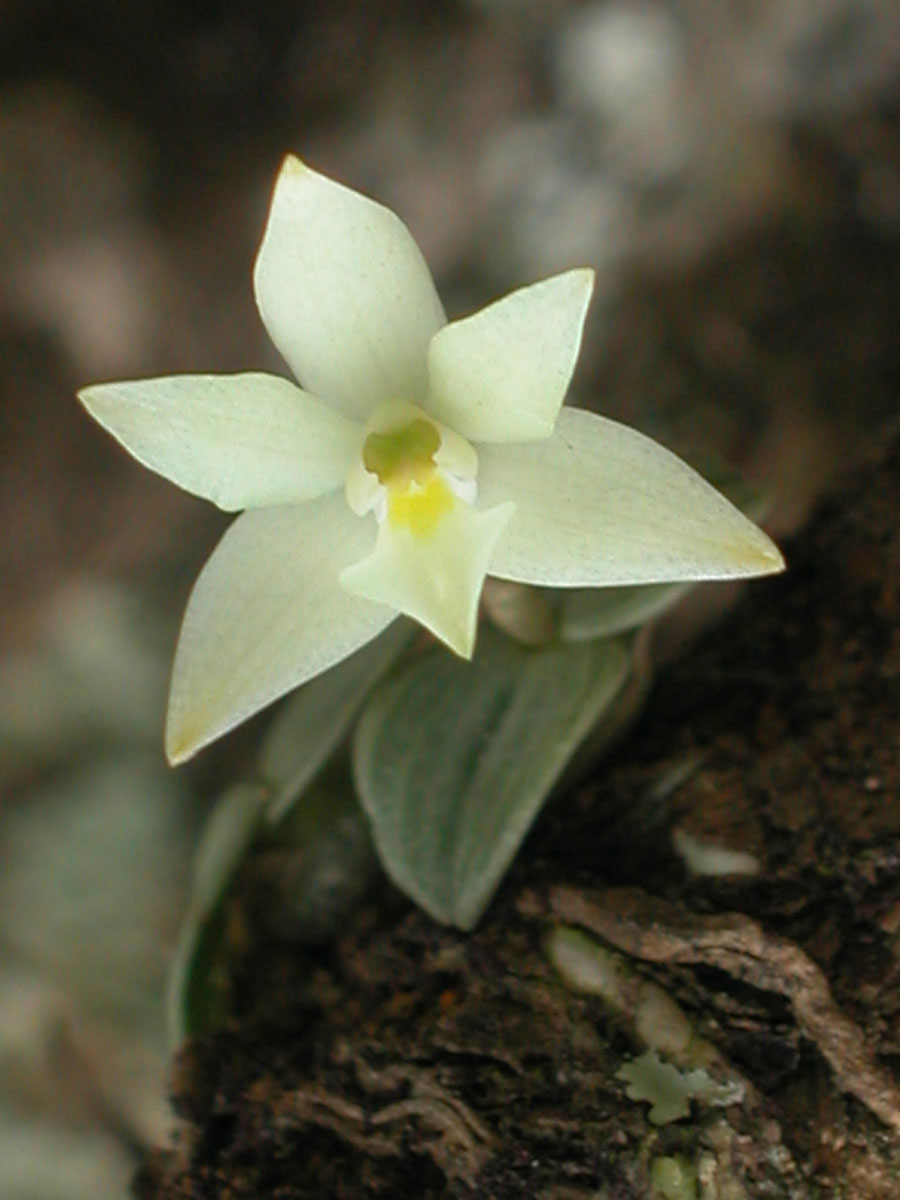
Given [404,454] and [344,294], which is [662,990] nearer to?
[404,454]

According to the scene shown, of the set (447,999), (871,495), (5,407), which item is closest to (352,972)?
(447,999)

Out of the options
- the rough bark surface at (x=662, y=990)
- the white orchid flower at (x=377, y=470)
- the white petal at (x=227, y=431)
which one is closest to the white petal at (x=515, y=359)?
the white orchid flower at (x=377, y=470)

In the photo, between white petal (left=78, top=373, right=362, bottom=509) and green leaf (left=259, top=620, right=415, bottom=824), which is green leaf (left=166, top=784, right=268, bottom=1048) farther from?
white petal (left=78, top=373, right=362, bottom=509)

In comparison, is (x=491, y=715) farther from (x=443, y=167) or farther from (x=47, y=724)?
(x=443, y=167)

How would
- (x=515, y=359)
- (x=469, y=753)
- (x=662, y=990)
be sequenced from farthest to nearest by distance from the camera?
(x=469, y=753) < (x=662, y=990) < (x=515, y=359)

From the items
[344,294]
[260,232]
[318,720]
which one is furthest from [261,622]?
[260,232]

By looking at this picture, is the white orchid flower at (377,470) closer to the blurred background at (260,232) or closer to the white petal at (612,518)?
the white petal at (612,518)
